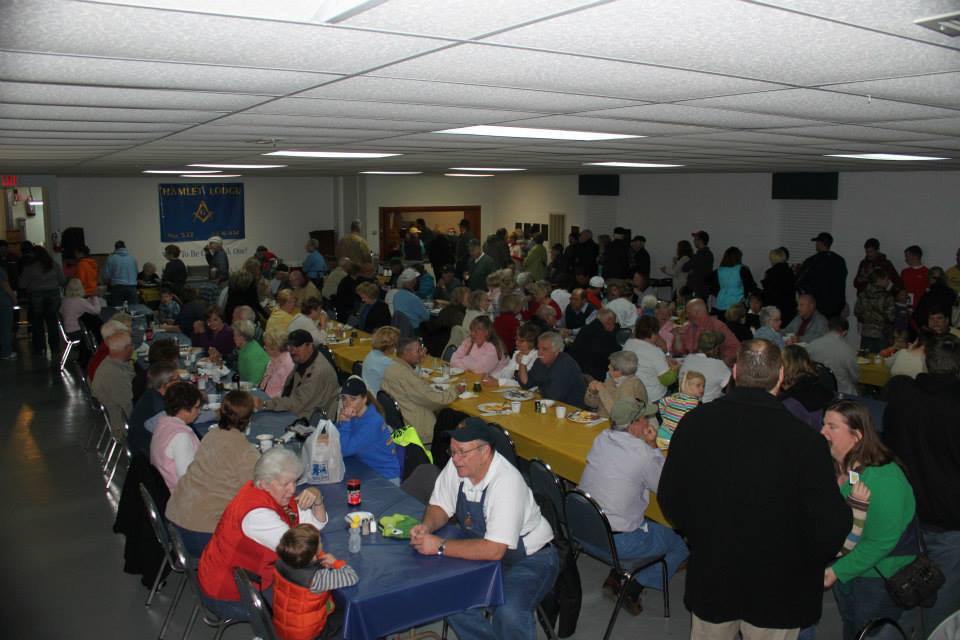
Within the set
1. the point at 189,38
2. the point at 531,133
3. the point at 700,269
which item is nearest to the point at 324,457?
the point at 531,133

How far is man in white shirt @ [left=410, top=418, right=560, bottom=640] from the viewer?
341cm

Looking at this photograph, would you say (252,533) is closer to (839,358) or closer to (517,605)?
(517,605)

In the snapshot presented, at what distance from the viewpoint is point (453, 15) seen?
1.58 meters

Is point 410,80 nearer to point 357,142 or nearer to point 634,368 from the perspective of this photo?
point 357,142

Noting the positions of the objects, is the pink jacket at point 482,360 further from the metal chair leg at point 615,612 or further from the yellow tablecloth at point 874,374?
the yellow tablecloth at point 874,374

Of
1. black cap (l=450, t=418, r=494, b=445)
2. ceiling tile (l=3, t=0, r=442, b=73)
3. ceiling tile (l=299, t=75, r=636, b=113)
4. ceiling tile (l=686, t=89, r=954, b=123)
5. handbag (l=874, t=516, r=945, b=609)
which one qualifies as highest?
ceiling tile (l=686, t=89, r=954, b=123)

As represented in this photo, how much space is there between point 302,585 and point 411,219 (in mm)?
18087

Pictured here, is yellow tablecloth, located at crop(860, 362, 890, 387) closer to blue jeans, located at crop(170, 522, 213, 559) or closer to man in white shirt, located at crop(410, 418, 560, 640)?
man in white shirt, located at crop(410, 418, 560, 640)

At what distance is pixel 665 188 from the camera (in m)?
14.9

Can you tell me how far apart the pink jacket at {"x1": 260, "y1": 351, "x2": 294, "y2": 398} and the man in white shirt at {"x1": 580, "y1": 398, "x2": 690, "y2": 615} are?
10.3ft

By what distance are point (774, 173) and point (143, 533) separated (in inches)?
443

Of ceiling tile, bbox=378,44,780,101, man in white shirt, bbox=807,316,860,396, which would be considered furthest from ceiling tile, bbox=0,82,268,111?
man in white shirt, bbox=807,316,860,396

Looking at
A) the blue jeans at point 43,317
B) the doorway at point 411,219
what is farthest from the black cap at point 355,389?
the doorway at point 411,219

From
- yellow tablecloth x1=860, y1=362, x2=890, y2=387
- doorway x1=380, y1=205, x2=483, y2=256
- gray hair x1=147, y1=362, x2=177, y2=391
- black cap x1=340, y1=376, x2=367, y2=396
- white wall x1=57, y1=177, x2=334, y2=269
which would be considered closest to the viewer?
black cap x1=340, y1=376, x2=367, y2=396
